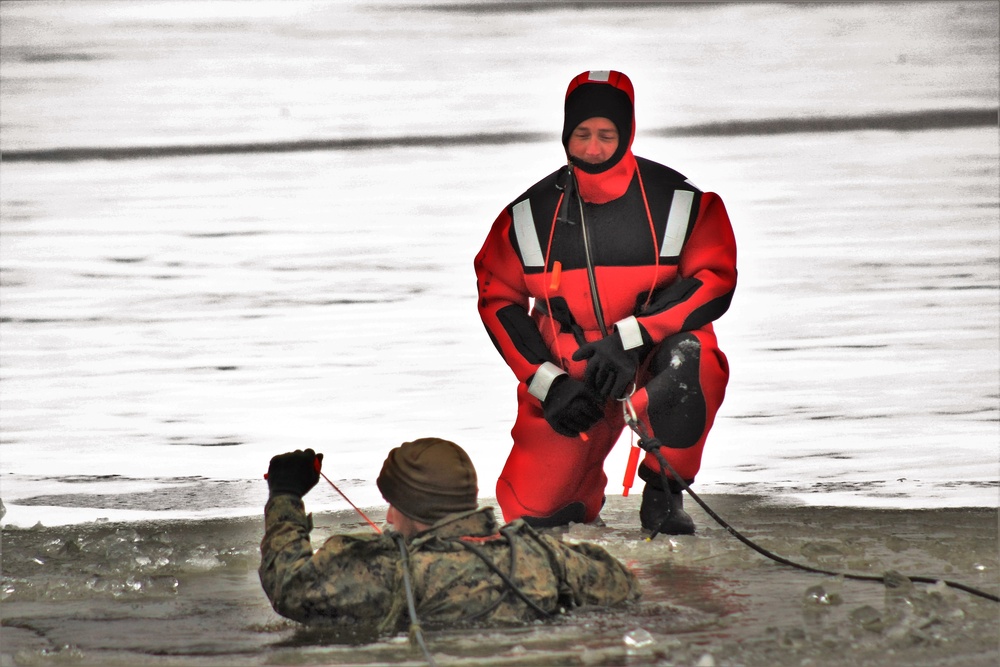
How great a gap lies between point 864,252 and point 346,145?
349cm

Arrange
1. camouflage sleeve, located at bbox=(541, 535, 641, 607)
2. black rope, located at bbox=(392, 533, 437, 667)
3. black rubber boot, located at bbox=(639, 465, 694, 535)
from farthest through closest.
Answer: black rubber boot, located at bbox=(639, 465, 694, 535) < camouflage sleeve, located at bbox=(541, 535, 641, 607) < black rope, located at bbox=(392, 533, 437, 667)

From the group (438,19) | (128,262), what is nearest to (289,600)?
(128,262)

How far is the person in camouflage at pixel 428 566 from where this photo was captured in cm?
316

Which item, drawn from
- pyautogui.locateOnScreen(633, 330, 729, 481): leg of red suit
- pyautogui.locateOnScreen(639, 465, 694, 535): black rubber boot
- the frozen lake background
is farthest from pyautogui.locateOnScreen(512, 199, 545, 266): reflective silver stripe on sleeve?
the frozen lake background

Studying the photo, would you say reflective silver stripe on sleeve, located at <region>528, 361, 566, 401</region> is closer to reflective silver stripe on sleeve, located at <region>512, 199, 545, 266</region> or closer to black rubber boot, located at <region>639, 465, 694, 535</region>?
reflective silver stripe on sleeve, located at <region>512, 199, 545, 266</region>

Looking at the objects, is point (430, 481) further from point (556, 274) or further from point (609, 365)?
point (556, 274)

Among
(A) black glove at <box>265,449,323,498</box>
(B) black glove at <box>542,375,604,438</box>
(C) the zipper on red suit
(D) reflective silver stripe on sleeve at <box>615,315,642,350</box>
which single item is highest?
(C) the zipper on red suit

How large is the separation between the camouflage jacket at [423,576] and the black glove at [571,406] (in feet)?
2.05

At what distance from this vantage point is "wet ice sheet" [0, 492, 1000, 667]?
3.00m

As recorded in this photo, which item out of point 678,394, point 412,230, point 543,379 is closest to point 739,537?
point 678,394

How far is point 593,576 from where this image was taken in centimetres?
331

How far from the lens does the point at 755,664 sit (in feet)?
9.50

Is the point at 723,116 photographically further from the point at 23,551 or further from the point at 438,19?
the point at 23,551

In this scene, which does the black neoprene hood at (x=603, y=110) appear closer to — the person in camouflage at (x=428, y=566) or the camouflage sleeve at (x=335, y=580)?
the person in camouflage at (x=428, y=566)
